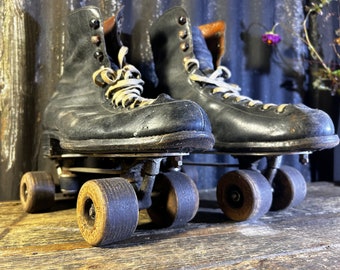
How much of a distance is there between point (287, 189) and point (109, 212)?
56cm

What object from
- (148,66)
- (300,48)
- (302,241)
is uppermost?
(300,48)

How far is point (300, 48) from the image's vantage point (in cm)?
165

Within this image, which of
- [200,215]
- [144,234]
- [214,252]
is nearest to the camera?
[214,252]

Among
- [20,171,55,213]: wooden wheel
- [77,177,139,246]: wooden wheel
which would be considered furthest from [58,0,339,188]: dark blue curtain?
[77,177,139,246]: wooden wheel

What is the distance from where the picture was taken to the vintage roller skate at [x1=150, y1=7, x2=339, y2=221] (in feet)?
2.73

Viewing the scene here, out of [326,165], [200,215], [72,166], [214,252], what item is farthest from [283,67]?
[214,252]

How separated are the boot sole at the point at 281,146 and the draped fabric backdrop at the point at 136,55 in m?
0.47

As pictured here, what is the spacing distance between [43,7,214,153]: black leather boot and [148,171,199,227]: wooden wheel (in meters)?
0.14

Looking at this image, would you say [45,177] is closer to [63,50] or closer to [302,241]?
[63,50]

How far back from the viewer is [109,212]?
63 cm

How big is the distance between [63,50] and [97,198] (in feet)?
2.65

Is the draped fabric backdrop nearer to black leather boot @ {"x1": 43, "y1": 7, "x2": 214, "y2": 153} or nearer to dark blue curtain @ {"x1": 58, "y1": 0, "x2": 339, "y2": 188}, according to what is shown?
dark blue curtain @ {"x1": 58, "y1": 0, "x2": 339, "y2": 188}

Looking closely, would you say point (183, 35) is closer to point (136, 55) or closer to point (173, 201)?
point (136, 55)

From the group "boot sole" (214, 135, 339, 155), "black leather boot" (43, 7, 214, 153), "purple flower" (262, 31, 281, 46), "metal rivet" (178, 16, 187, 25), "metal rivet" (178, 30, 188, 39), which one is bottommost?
"boot sole" (214, 135, 339, 155)
